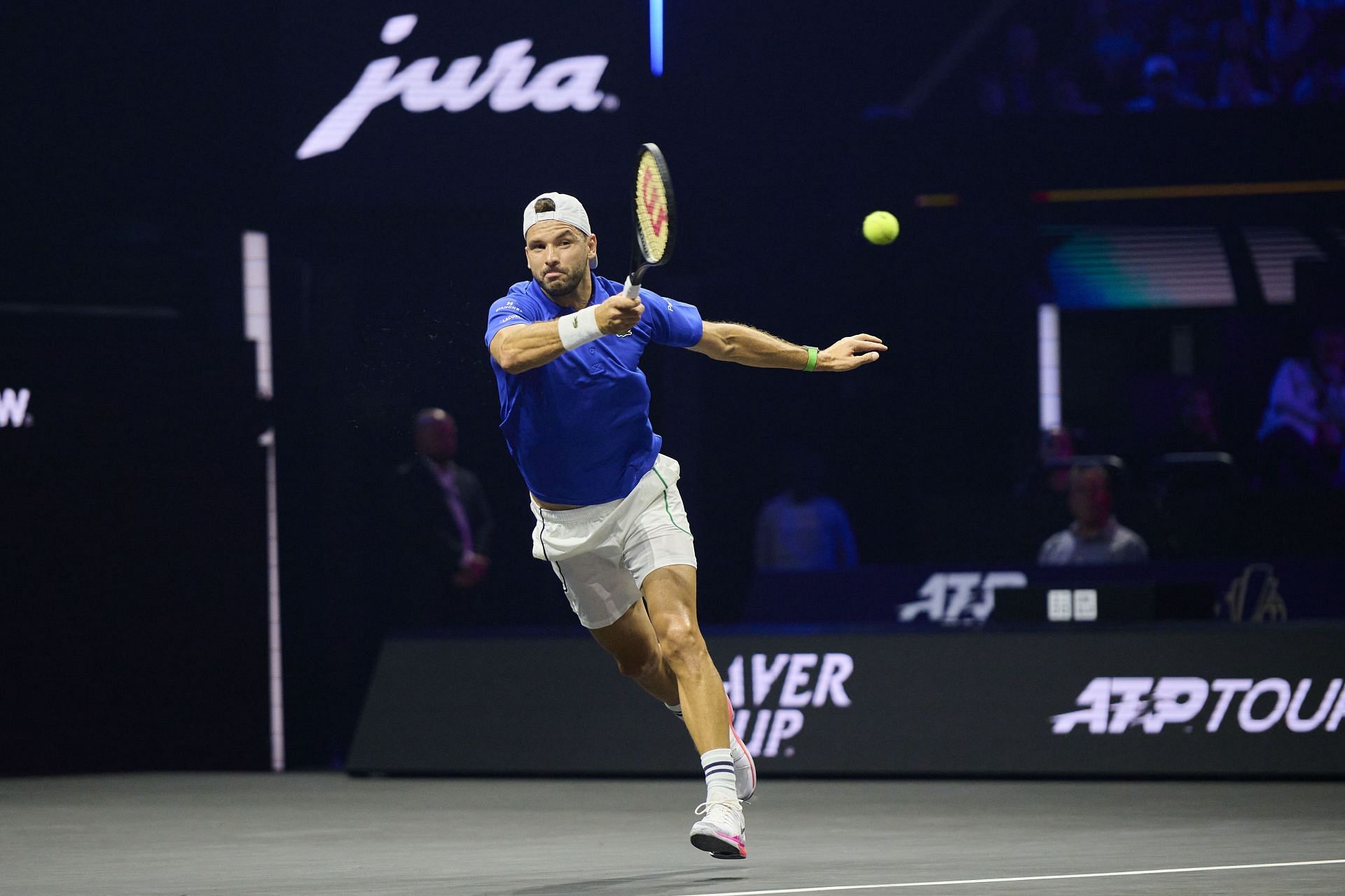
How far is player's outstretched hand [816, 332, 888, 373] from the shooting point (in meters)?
6.79

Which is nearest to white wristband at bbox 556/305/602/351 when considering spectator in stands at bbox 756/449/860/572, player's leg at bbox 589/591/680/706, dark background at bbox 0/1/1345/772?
player's leg at bbox 589/591/680/706

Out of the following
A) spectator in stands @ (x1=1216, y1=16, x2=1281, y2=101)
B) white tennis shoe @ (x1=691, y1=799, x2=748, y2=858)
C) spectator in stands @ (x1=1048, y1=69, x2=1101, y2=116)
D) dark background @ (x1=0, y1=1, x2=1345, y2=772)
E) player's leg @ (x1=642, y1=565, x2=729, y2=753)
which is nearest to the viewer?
white tennis shoe @ (x1=691, y1=799, x2=748, y2=858)

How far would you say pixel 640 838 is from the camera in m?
7.54

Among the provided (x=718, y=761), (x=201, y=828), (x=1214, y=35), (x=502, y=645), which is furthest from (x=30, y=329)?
(x=1214, y=35)

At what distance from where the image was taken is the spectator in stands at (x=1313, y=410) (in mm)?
14023

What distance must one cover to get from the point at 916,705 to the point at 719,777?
11.6 feet

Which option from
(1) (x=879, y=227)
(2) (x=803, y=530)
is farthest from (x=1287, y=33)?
A: (1) (x=879, y=227)

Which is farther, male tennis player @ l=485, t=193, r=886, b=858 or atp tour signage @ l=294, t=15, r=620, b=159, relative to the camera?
atp tour signage @ l=294, t=15, r=620, b=159

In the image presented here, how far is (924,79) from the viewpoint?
601 inches

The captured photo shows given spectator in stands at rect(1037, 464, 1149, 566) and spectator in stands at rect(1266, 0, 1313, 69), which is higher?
spectator in stands at rect(1266, 0, 1313, 69)

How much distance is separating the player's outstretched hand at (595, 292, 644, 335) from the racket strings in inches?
11.1

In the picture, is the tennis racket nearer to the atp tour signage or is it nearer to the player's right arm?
the player's right arm

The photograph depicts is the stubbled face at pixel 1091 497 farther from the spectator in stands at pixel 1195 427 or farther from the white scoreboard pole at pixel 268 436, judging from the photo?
the white scoreboard pole at pixel 268 436

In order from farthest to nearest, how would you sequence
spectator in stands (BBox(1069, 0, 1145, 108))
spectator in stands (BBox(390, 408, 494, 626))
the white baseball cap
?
spectator in stands (BBox(1069, 0, 1145, 108)), spectator in stands (BBox(390, 408, 494, 626)), the white baseball cap
